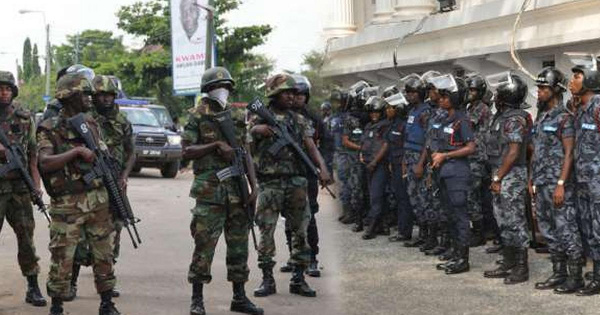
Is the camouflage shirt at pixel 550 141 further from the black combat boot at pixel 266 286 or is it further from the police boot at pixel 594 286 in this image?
the black combat boot at pixel 266 286

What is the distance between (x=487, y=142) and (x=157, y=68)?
1111 inches

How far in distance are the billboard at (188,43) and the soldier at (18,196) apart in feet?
56.1

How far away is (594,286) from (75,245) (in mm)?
3575

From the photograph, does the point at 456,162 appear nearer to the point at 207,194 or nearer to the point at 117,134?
the point at 207,194

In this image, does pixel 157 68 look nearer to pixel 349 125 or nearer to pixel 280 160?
pixel 349 125

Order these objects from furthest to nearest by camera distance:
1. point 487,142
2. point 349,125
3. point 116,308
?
point 349,125
point 487,142
point 116,308

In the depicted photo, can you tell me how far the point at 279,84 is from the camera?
21.5ft

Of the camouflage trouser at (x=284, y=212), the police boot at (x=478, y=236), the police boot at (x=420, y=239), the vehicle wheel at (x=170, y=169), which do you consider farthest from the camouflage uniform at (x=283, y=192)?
the vehicle wheel at (x=170, y=169)

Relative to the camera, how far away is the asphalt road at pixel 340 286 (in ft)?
20.6

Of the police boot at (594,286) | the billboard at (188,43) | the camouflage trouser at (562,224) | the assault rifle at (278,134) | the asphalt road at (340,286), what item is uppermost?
the billboard at (188,43)

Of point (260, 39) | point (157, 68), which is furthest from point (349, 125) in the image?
point (157, 68)

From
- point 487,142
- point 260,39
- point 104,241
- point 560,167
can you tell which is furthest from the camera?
point 260,39

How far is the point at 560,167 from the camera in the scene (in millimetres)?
6988

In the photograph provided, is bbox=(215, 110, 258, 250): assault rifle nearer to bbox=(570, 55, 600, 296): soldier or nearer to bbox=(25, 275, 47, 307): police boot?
bbox=(25, 275, 47, 307): police boot
